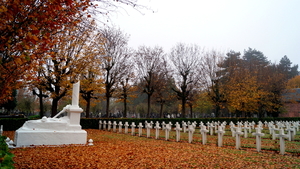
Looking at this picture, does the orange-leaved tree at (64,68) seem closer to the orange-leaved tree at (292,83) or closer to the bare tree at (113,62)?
the bare tree at (113,62)

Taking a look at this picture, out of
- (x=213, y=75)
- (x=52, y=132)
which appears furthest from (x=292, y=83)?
(x=52, y=132)

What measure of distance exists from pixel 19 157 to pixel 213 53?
28.0 meters

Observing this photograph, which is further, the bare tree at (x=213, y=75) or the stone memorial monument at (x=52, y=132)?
the bare tree at (x=213, y=75)

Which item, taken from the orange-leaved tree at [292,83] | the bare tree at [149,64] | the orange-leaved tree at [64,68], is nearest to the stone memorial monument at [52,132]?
the orange-leaved tree at [64,68]

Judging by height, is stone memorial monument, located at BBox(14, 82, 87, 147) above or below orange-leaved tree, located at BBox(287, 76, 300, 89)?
below

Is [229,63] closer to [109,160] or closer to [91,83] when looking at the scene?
[91,83]

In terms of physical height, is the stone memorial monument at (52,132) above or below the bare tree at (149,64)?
below

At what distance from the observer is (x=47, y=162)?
6648 mm

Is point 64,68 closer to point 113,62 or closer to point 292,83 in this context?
point 113,62

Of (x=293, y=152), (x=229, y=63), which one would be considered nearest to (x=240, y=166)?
(x=293, y=152)

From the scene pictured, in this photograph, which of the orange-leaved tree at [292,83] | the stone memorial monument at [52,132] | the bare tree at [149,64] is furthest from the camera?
the orange-leaved tree at [292,83]

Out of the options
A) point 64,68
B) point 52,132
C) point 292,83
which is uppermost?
point 292,83

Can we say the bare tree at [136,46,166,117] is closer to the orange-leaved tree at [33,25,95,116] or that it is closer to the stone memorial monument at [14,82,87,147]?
the orange-leaved tree at [33,25,95,116]

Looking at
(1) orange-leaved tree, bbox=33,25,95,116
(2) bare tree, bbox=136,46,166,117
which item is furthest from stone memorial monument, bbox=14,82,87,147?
(2) bare tree, bbox=136,46,166,117
